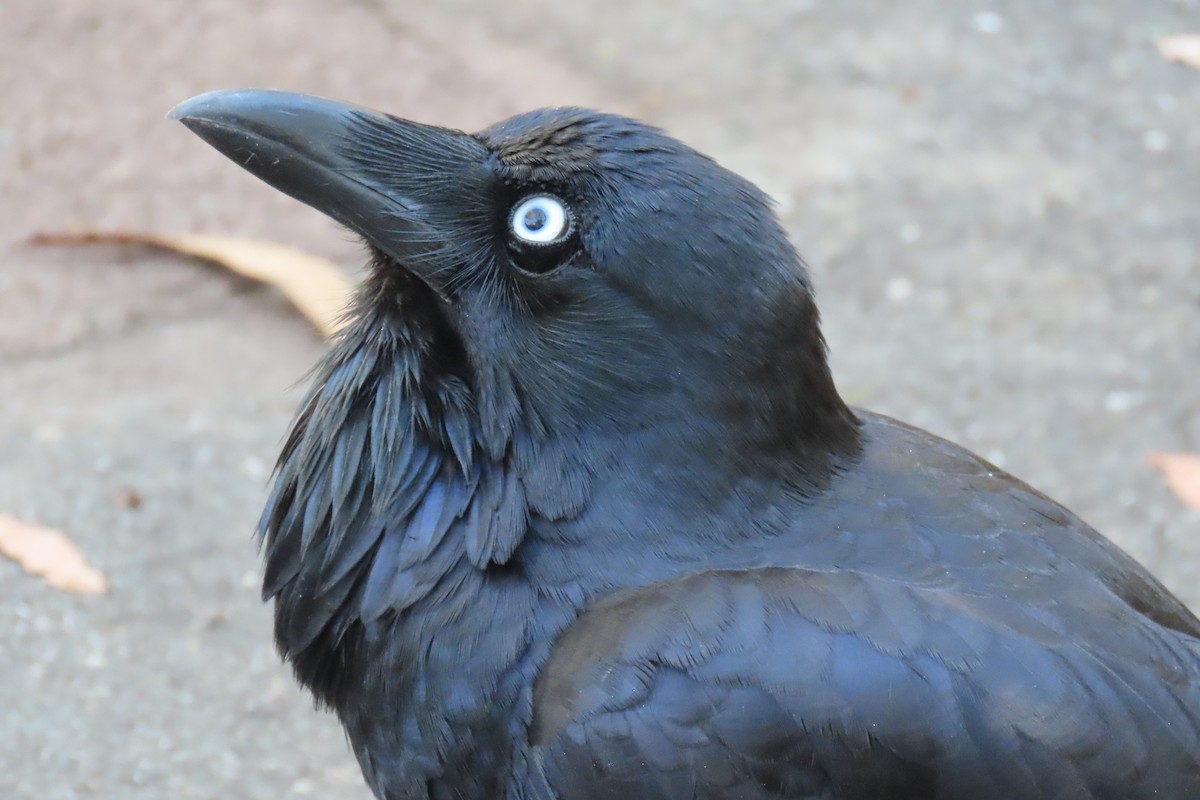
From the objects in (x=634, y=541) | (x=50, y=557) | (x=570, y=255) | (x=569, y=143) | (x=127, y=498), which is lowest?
(x=50, y=557)

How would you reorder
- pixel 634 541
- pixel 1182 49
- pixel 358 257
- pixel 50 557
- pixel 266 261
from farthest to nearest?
1. pixel 1182 49
2. pixel 358 257
3. pixel 266 261
4. pixel 50 557
5. pixel 634 541

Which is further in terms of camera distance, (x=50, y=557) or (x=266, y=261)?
(x=266, y=261)

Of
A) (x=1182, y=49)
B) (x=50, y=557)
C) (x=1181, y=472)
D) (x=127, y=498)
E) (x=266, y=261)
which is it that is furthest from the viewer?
(x=1182, y=49)

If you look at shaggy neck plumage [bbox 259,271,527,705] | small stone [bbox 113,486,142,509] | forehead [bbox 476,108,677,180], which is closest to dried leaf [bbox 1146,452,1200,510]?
forehead [bbox 476,108,677,180]

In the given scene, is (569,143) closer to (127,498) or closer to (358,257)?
(127,498)

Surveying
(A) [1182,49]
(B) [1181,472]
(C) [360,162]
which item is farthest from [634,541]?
(A) [1182,49]

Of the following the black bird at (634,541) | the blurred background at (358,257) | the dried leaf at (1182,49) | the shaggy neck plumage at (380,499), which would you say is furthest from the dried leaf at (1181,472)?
the dried leaf at (1182,49)

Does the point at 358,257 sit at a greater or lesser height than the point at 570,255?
lesser

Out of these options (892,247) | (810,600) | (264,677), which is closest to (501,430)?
(810,600)
